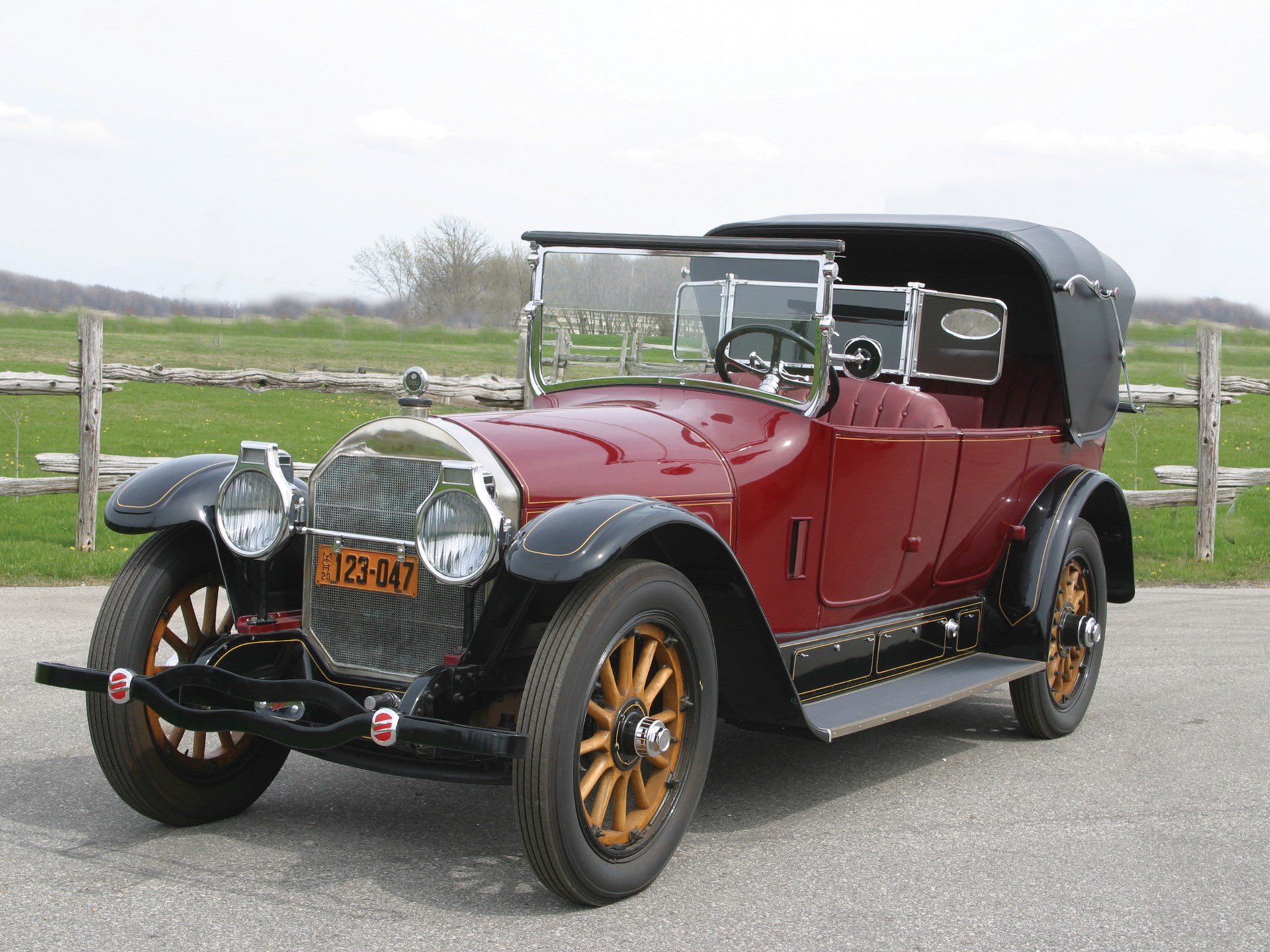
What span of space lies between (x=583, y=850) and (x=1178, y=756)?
9.54 feet

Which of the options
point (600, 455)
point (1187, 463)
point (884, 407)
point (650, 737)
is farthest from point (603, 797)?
point (1187, 463)

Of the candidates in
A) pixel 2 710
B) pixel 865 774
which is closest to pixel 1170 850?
pixel 865 774

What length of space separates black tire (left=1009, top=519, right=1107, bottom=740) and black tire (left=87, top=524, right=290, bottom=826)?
302 centimetres

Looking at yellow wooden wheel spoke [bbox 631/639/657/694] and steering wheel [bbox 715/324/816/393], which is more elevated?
steering wheel [bbox 715/324/816/393]

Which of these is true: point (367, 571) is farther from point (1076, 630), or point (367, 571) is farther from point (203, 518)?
point (1076, 630)

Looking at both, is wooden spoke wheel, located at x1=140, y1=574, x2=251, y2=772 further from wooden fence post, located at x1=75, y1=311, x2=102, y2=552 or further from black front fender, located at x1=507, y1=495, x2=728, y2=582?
wooden fence post, located at x1=75, y1=311, x2=102, y2=552

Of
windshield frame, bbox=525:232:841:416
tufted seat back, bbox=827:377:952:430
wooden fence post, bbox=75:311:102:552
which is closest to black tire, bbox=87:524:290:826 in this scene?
windshield frame, bbox=525:232:841:416

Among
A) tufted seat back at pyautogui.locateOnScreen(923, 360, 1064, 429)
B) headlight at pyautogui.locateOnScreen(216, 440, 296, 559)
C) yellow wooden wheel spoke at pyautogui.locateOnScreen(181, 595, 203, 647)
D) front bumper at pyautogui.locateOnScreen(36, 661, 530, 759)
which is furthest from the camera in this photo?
tufted seat back at pyautogui.locateOnScreen(923, 360, 1064, 429)

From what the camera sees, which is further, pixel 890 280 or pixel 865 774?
pixel 890 280

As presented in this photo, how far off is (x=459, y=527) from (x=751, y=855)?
1.31 metres

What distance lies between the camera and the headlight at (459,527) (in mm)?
3307

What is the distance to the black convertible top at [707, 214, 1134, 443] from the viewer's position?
5629mm

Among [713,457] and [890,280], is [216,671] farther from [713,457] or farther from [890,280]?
[890,280]

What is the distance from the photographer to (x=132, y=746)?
3.60 meters
